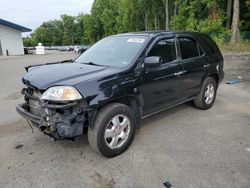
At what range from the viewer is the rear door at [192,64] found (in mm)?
4824

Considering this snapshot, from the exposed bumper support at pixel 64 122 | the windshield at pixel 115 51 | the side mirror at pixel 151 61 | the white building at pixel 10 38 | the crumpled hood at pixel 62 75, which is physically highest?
the white building at pixel 10 38

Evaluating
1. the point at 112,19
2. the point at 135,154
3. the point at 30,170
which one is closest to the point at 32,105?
the point at 30,170

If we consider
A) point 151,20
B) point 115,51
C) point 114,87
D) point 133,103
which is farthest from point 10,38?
point 114,87

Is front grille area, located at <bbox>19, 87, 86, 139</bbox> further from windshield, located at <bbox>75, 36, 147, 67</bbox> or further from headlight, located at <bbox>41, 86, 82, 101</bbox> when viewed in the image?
windshield, located at <bbox>75, 36, 147, 67</bbox>

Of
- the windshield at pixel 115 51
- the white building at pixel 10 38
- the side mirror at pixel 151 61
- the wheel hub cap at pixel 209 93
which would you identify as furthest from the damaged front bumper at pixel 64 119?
the white building at pixel 10 38

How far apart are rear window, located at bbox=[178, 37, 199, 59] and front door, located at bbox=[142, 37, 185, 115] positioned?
0.25 m

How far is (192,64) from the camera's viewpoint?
4.95 m

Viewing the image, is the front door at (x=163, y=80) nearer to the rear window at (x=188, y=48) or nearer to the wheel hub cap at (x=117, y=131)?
the rear window at (x=188, y=48)

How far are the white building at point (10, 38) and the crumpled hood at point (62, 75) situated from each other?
33.7 m

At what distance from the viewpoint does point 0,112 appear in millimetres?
5867

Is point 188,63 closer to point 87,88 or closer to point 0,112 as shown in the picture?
point 87,88

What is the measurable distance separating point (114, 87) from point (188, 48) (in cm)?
227

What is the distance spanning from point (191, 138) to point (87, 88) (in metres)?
2.03

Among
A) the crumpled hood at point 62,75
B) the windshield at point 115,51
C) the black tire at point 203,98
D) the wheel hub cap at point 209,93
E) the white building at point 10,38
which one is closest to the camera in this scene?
the crumpled hood at point 62,75
